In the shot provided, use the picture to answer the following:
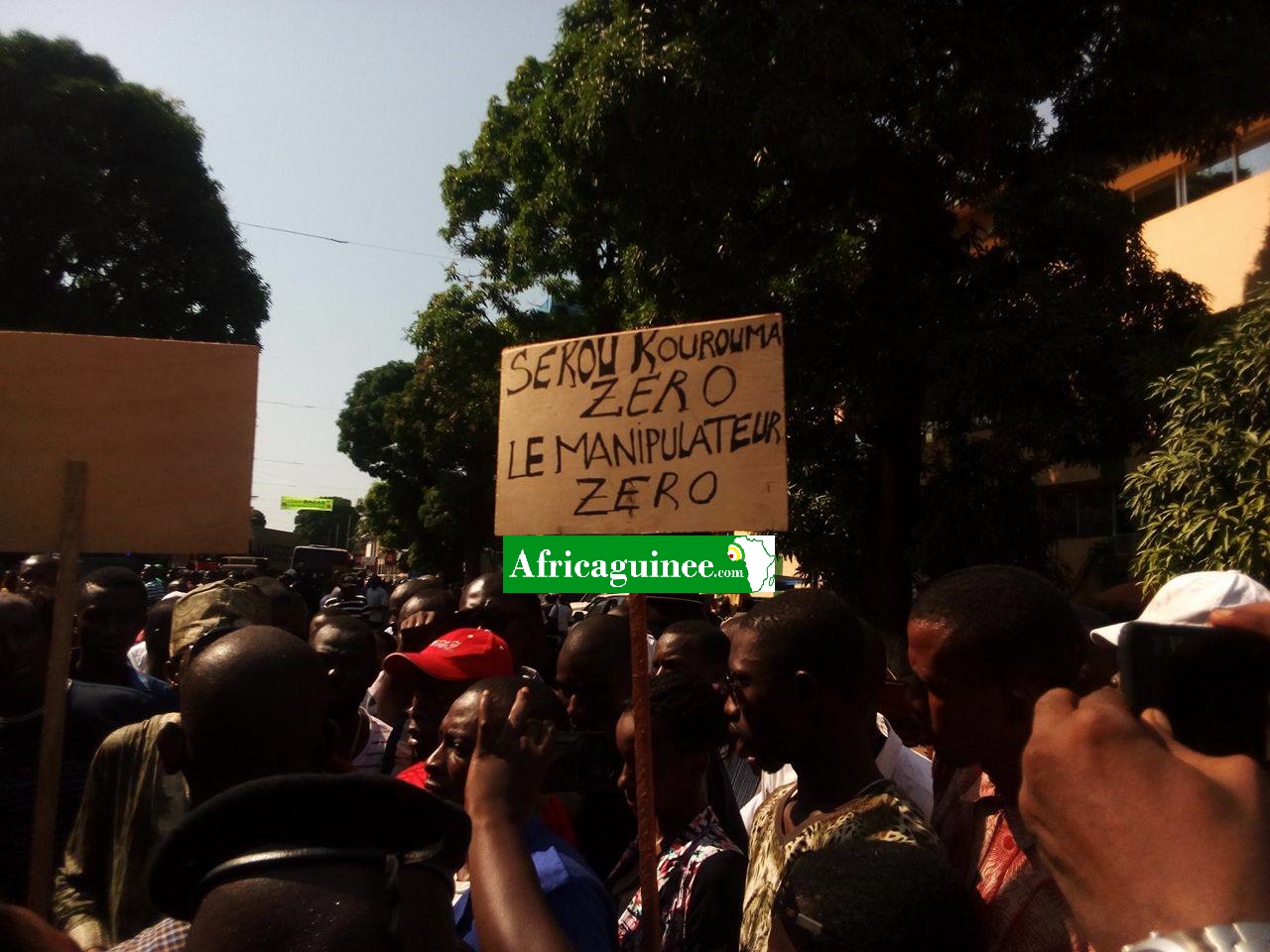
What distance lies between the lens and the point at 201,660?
200cm

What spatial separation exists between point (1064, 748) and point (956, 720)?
1.05 meters

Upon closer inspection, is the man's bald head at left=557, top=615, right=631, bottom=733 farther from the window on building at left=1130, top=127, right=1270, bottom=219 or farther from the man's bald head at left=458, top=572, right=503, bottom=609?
the window on building at left=1130, top=127, right=1270, bottom=219

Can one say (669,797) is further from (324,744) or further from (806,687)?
(324,744)

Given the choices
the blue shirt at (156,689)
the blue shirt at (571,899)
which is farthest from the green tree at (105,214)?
the blue shirt at (571,899)

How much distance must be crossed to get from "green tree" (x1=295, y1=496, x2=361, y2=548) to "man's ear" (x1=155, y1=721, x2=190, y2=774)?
79.6 meters

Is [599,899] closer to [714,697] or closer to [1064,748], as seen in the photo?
[714,697]

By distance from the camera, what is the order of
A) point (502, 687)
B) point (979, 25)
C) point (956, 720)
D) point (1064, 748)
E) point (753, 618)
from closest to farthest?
point (1064, 748) → point (956, 720) → point (502, 687) → point (753, 618) → point (979, 25)

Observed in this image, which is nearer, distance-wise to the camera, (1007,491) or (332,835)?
(332,835)

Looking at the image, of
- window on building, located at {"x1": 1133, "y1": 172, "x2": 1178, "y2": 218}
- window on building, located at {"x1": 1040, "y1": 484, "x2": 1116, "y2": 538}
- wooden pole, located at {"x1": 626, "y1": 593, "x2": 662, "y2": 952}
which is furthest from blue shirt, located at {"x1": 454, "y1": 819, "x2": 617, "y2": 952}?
window on building, located at {"x1": 1040, "y1": 484, "x2": 1116, "y2": 538}

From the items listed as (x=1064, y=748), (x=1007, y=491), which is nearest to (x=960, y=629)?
(x=1064, y=748)

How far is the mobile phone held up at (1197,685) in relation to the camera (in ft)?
3.44

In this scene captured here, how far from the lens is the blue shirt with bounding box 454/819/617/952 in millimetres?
1834

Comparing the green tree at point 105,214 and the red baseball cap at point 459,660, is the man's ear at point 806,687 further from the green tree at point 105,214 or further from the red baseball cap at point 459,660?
the green tree at point 105,214

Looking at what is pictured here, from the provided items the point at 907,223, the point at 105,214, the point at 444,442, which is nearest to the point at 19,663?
the point at 907,223
